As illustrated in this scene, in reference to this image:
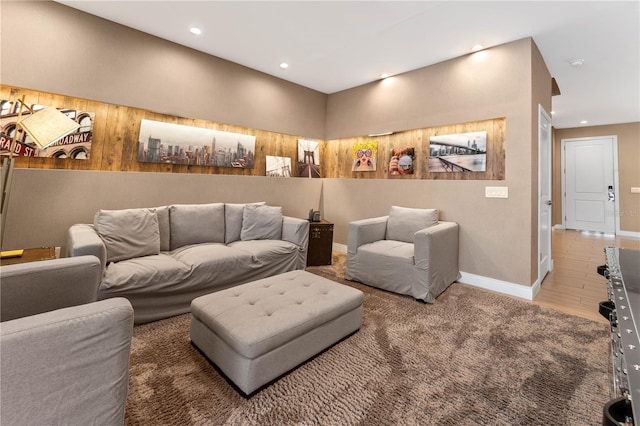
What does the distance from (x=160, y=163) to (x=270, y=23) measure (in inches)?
80.2

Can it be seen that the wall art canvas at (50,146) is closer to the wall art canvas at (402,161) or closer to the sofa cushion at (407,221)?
the sofa cushion at (407,221)

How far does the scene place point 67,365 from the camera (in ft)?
2.70

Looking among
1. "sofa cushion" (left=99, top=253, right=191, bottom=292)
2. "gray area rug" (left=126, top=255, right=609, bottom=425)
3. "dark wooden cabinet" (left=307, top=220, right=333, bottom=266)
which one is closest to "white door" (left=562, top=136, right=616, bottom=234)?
"gray area rug" (left=126, top=255, right=609, bottom=425)

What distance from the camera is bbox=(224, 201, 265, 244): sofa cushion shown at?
340 centimetres

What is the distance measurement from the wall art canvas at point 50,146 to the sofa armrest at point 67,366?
2.37 m

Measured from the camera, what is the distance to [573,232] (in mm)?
6984

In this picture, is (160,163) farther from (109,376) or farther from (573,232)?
(573,232)

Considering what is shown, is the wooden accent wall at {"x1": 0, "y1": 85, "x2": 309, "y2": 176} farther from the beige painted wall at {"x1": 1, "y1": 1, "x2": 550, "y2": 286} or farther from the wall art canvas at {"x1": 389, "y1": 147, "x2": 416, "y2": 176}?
the wall art canvas at {"x1": 389, "y1": 147, "x2": 416, "y2": 176}

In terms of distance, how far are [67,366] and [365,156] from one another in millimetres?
4277

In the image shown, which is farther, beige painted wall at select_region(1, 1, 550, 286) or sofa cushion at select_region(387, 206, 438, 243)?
sofa cushion at select_region(387, 206, 438, 243)

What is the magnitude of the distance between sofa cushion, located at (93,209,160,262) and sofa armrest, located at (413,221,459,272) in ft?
8.60

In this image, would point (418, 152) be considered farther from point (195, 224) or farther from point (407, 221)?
point (195, 224)

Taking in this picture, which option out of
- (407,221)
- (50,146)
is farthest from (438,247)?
(50,146)

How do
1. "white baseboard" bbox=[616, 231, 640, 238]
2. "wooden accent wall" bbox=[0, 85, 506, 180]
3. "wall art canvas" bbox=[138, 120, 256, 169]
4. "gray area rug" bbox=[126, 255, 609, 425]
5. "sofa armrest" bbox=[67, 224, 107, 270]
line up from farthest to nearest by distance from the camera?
"white baseboard" bbox=[616, 231, 640, 238] < "wall art canvas" bbox=[138, 120, 256, 169] < "wooden accent wall" bbox=[0, 85, 506, 180] < "sofa armrest" bbox=[67, 224, 107, 270] < "gray area rug" bbox=[126, 255, 609, 425]
